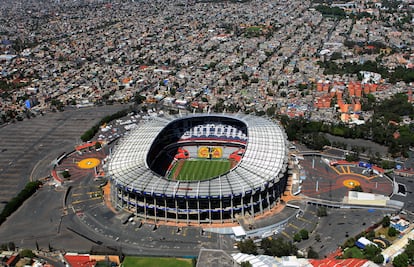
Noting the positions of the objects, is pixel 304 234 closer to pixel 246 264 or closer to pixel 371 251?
pixel 371 251

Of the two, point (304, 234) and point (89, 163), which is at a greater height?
point (89, 163)

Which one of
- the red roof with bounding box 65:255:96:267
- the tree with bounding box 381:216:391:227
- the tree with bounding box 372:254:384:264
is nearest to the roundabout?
the red roof with bounding box 65:255:96:267

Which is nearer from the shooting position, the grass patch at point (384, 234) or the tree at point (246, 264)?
the tree at point (246, 264)

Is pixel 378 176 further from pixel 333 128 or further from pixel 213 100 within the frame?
pixel 213 100

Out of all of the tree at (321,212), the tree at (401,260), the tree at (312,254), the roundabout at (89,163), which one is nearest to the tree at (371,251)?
the tree at (401,260)

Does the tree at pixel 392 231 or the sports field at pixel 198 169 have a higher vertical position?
the sports field at pixel 198 169

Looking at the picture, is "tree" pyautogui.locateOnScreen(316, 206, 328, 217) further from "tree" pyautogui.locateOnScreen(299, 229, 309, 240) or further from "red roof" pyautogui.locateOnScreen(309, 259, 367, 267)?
"red roof" pyautogui.locateOnScreen(309, 259, 367, 267)

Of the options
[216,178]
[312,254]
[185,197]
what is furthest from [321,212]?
[185,197]

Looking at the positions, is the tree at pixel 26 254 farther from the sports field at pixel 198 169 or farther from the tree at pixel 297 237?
the tree at pixel 297 237
